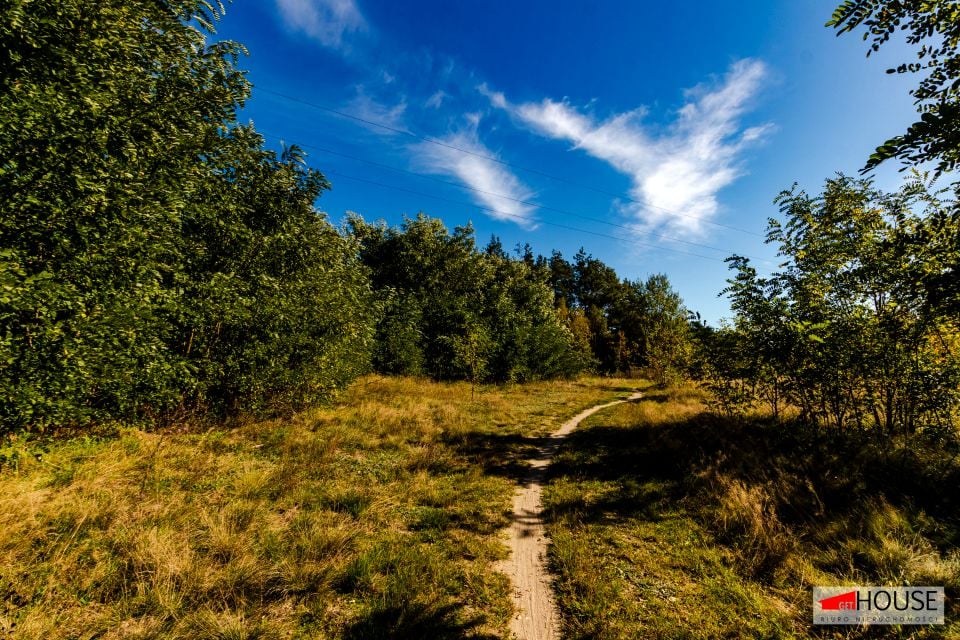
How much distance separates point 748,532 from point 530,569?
390 centimetres

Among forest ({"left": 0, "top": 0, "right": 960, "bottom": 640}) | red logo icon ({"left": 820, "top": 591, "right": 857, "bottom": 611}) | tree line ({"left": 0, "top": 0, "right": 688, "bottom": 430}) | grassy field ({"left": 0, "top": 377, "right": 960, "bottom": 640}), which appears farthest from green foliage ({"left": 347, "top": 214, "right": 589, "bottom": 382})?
red logo icon ({"left": 820, "top": 591, "right": 857, "bottom": 611})

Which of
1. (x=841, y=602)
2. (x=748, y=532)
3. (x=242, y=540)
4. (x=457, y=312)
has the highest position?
(x=457, y=312)

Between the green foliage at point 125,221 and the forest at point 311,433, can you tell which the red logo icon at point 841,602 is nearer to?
the forest at point 311,433

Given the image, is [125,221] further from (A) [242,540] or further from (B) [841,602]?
(B) [841,602]

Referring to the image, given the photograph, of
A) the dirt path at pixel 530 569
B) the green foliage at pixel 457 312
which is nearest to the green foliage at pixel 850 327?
the dirt path at pixel 530 569

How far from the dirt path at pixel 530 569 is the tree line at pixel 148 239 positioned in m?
7.30

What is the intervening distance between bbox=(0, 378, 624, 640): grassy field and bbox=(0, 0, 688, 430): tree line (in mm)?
1236

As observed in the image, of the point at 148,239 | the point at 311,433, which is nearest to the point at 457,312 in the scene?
the point at 311,433

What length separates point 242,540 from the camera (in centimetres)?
487

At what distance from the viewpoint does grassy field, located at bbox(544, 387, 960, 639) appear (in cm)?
402

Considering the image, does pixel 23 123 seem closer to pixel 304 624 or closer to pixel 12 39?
pixel 12 39

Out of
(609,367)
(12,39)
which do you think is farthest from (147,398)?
(609,367)

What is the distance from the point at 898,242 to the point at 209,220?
13.7m

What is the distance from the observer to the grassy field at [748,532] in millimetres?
4016
